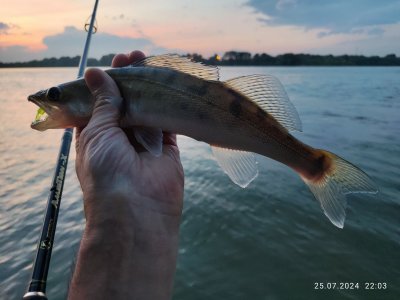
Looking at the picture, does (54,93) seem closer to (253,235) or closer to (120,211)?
(120,211)

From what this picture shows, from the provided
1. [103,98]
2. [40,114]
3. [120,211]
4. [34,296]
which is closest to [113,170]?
[120,211]

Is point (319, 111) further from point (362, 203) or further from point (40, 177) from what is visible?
point (40, 177)

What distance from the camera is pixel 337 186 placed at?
346 cm

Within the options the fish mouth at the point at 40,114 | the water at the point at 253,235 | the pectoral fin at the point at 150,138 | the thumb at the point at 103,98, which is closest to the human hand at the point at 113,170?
the thumb at the point at 103,98

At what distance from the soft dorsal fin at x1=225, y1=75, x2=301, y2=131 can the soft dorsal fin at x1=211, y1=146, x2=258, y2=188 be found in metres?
0.55

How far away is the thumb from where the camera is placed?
3.58 meters

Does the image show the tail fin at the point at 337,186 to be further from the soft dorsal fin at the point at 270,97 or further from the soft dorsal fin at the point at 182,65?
the soft dorsal fin at the point at 182,65

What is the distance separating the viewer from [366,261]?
7402 mm

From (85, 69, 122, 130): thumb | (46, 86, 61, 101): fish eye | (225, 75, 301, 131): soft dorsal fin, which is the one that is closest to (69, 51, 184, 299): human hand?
(85, 69, 122, 130): thumb

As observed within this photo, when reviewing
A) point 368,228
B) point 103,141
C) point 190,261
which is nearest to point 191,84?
point 103,141

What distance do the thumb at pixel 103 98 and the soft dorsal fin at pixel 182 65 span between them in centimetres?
45

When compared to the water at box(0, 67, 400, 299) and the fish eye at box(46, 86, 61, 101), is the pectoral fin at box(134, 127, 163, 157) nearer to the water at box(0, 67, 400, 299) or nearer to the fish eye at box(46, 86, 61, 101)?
the fish eye at box(46, 86, 61, 101)

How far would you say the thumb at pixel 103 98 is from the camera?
3.58 m

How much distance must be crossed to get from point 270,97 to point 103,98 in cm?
179
